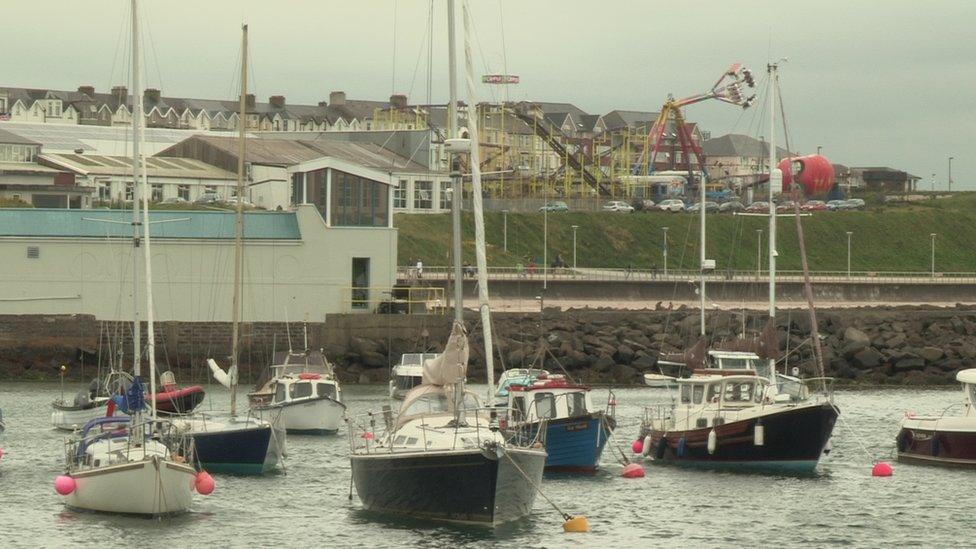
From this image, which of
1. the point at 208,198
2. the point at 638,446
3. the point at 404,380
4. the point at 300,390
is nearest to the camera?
the point at 638,446

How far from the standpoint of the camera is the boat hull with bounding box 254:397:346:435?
2117 inches

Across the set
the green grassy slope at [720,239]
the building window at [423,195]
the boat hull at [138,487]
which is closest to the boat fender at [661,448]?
the boat hull at [138,487]

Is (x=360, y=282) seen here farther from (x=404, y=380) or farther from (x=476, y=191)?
(x=476, y=191)

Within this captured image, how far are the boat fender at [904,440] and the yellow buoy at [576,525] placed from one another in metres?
16.2

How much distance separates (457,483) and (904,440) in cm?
2017

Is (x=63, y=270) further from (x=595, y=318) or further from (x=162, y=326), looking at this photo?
(x=595, y=318)

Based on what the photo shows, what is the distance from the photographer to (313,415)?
54.0 meters

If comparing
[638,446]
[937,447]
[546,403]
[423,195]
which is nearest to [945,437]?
[937,447]

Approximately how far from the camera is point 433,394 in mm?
35594

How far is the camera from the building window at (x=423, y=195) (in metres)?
129

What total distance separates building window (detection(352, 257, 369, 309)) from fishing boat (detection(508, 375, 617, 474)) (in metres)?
33.6

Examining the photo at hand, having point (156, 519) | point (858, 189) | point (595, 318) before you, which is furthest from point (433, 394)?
point (858, 189)

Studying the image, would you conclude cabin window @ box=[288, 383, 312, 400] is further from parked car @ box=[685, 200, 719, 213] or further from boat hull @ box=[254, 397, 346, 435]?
parked car @ box=[685, 200, 719, 213]

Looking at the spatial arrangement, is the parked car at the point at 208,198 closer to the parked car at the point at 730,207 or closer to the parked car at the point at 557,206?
the parked car at the point at 557,206
